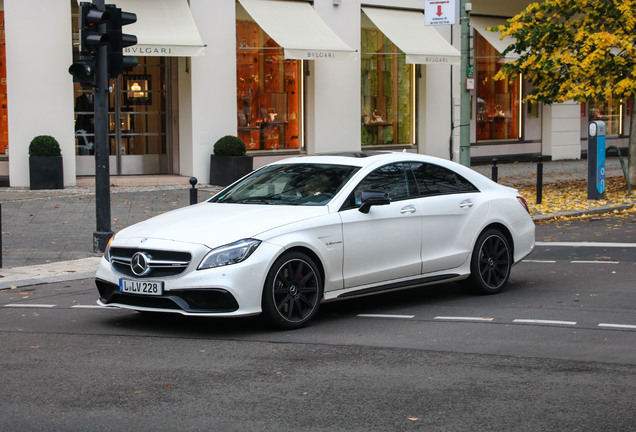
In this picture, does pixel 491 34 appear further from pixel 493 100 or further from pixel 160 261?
pixel 160 261

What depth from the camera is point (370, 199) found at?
27.9 ft

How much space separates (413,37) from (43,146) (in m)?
10.2

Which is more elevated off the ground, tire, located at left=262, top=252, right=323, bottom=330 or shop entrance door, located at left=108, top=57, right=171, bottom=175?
shop entrance door, located at left=108, top=57, right=171, bottom=175

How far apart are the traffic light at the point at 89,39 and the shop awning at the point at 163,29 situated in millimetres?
6822

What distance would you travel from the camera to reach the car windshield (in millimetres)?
8727

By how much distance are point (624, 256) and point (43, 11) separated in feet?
43.6

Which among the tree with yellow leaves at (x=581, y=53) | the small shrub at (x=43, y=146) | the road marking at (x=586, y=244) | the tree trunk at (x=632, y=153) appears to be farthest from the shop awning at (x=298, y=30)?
the road marking at (x=586, y=244)

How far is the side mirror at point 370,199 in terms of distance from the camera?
27.9ft

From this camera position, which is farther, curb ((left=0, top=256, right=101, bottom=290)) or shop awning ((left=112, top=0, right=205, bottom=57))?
shop awning ((left=112, top=0, right=205, bottom=57))

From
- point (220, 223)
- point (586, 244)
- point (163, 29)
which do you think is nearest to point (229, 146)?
point (163, 29)

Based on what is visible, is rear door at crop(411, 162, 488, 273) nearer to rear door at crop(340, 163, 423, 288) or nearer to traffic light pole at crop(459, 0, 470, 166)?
rear door at crop(340, 163, 423, 288)

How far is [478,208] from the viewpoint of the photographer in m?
9.70

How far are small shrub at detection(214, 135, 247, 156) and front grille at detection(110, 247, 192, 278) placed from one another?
13.4 metres

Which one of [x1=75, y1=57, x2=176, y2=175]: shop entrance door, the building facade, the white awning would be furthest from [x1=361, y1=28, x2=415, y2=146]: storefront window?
[x1=75, y1=57, x2=176, y2=175]: shop entrance door
